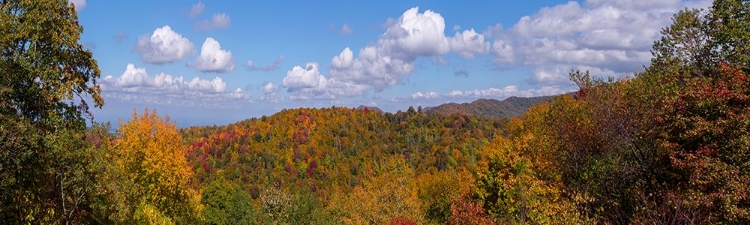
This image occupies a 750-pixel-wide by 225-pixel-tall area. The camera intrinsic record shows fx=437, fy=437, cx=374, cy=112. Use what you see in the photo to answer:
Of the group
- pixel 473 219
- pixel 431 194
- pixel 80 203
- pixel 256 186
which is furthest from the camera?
pixel 256 186

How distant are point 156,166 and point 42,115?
452 inches

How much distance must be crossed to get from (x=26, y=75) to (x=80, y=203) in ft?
18.8

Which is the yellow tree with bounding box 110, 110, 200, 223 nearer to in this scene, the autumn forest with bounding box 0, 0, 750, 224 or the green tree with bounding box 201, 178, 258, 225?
the autumn forest with bounding box 0, 0, 750, 224

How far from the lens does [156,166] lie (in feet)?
85.9

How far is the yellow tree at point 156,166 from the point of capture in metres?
26.3

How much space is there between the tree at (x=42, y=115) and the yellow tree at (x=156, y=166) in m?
8.62

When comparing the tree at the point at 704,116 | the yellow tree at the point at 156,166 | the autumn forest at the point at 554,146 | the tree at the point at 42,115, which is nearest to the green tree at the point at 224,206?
the autumn forest at the point at 554,146

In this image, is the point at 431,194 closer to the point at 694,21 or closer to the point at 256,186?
the point at 694,21

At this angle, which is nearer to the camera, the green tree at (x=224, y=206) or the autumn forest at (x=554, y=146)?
the autumn forest at (x=554, y=146)

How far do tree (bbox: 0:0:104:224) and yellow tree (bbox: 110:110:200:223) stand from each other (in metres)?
8.62

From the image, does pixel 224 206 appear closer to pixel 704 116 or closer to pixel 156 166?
pixel 156 166

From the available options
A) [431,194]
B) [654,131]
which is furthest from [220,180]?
[654,131]

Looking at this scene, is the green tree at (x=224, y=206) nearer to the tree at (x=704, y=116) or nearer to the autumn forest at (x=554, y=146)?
the autumn forest at (x=554, y=146)

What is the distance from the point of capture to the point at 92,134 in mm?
17531
